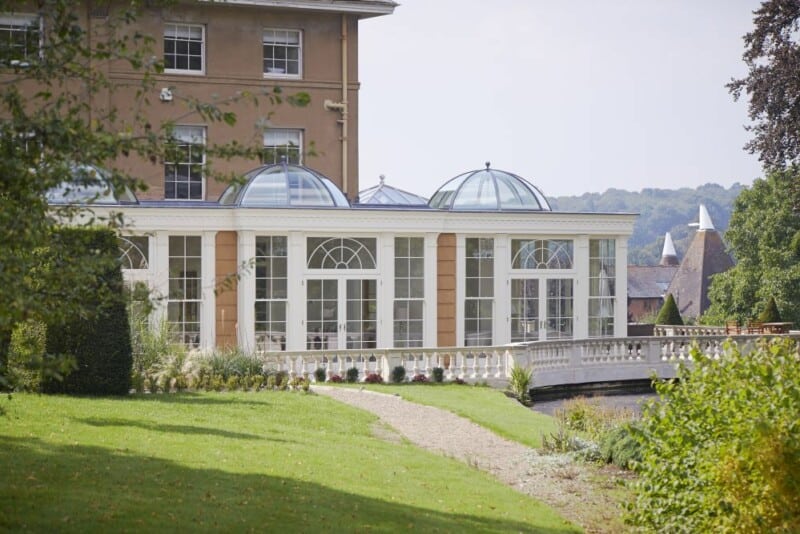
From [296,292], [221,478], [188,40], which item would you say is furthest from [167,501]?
[188,40]

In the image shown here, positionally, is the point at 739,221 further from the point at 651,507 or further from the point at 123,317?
the point at 651,507

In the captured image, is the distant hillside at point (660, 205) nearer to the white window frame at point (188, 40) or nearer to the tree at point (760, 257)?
the tree at point (760, 257)

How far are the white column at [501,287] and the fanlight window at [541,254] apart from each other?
324mm

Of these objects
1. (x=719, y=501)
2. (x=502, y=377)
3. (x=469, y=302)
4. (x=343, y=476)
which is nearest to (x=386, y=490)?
(x=343, y=476)

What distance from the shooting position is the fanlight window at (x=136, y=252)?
2939 centimetres

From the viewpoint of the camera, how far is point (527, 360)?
29984 mm

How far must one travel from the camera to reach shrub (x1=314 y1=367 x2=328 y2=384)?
1084 inches

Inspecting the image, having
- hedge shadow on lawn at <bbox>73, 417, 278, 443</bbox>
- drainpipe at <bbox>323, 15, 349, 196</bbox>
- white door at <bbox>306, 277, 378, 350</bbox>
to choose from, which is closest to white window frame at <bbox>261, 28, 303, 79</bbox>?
drainpipe at <bbox>323, 15, 349, 196</bbox>

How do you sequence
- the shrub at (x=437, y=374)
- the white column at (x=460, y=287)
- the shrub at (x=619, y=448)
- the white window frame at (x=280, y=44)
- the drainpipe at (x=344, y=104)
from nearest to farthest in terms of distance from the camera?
the shrub at (x=619, y=448) → the shrub at (x=437, y=374) → the white column at (x=460, y=287) → the white window frame at (x=280, y=44) → the drainpipe at (x=344, y=104)

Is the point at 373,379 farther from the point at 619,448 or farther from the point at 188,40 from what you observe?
the point at 188,40

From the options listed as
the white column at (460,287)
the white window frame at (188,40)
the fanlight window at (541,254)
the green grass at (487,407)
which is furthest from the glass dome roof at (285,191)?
the white window frame at (188,40)

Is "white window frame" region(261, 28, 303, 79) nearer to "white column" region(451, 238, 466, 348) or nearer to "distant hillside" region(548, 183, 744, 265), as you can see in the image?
"white column" region(451, 238, 466, 348)

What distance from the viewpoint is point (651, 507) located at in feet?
41.9

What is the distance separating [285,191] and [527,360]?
7647 millimetres
